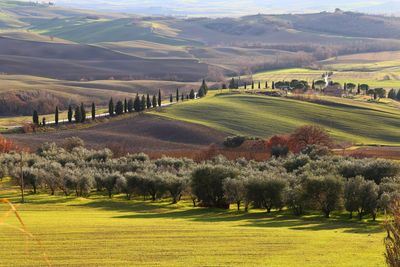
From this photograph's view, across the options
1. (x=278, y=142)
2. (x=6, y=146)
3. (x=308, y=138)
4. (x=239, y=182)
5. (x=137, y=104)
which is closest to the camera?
(x=239, y=182)

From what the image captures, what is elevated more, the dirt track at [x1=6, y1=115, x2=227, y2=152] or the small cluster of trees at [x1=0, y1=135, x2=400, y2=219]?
the small cluster of trees at [x1=0, y1=135, x2=400, y2=219]

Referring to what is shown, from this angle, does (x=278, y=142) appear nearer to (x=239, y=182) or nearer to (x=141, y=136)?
(x=141, y=136)

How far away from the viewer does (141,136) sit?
116 meters

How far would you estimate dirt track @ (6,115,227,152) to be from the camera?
108562 mm

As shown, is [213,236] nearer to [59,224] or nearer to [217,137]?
[59,224]

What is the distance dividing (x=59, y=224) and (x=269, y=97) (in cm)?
10368

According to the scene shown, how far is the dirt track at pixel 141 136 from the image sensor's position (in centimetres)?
10856

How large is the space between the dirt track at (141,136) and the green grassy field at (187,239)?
53.7 meters

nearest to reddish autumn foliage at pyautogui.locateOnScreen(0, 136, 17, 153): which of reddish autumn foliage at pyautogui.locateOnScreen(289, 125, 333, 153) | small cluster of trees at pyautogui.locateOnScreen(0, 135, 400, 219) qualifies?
small cluster of trees at pyautogui.locateOnScreen(0, 135, 400, 219)

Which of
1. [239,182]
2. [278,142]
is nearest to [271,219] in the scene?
[239,182]

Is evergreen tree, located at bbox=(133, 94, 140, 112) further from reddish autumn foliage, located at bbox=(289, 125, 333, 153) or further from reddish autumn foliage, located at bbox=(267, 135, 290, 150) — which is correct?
reddish autumn foliage, located at bbox=(289, 125, 333, 153)

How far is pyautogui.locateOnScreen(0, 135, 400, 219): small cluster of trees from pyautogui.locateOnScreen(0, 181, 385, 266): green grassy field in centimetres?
183

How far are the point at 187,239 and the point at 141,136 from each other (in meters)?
77.4

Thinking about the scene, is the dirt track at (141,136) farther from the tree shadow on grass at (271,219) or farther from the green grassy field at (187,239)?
the green grassy field at (187,239)
